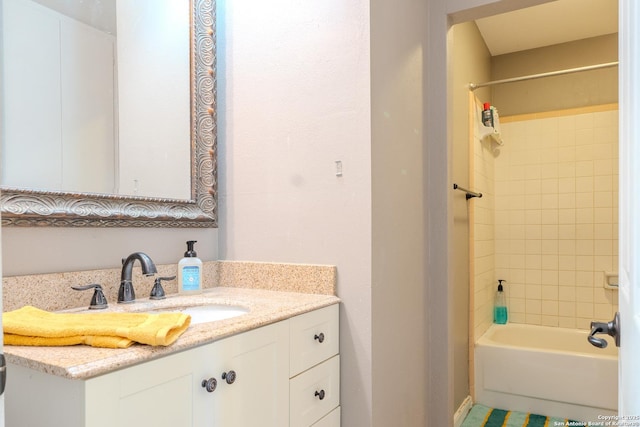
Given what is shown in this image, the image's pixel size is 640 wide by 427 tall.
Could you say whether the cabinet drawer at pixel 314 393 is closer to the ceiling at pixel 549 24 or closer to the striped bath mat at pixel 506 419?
the striped bath mat at pixel 506 419

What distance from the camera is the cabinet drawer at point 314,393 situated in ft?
3.77

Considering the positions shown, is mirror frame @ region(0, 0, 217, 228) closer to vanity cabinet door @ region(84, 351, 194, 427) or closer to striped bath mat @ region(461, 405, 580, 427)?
vanity cabinet door @ region(84, 351, 194, 427)

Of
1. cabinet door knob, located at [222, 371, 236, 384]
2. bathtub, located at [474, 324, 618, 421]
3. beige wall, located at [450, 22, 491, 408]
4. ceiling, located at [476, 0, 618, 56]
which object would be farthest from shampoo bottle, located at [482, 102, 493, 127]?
cabinet door knob, located at [222, 371, 236, 384]

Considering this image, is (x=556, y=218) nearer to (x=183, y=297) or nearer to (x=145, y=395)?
(x=183, y=297)

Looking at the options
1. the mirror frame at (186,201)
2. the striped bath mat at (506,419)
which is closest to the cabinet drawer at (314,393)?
the mirror frame at (186,201)

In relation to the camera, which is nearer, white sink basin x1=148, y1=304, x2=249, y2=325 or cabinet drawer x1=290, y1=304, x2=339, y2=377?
cabinet drawer x1=290, y1=304, x2=339, y2=377

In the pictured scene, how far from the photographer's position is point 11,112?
3.53ft

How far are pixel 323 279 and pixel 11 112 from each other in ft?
3.25

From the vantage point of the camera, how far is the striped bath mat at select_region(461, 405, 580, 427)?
7.70 feet

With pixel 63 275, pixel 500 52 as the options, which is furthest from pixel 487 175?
pixel 63 275

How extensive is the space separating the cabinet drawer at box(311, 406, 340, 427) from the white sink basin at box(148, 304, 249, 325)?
41cm

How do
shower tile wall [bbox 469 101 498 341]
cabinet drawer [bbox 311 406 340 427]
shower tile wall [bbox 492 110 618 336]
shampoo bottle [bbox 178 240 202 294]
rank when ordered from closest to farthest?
cabinet drawer [bbox 311 406 340 427]
shampoo bottle [bbox 178 240 202 294]
shower tile wall [bbox 469 101 498 341]
shower tile wall [bbox 492 110 618 336]

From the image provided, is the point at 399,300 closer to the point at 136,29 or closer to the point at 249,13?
the point at 249,13

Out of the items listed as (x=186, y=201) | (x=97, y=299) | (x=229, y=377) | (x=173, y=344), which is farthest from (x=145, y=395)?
(x=186, y=201)
